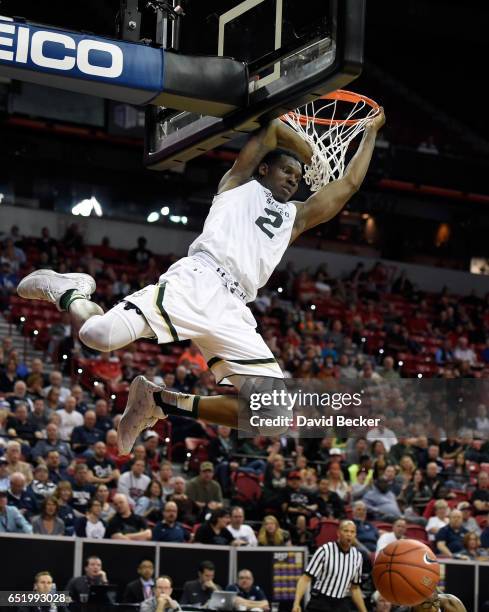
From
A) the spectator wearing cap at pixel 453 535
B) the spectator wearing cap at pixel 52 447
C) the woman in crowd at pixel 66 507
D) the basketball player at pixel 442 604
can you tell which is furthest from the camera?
the spectator wearing cap at pixel 453 535

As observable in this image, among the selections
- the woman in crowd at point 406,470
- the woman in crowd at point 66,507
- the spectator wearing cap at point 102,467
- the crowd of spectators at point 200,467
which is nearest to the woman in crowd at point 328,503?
the crowd of spectators at point 200,467

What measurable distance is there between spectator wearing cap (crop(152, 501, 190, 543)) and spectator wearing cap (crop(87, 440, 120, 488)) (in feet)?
3.61

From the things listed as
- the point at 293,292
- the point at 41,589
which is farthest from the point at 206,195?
the point at 41,589

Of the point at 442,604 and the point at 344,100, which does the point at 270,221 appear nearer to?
the point at 344,100

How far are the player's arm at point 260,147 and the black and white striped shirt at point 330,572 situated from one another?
6901 mm

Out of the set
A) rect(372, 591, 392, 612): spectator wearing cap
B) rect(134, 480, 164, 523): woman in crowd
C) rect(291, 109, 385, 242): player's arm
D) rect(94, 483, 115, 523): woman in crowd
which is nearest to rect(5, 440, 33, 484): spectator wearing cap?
rect(94, 483, 115, 523): woman in crowd

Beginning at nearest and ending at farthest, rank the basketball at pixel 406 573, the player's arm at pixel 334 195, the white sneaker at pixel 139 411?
the white sneaker at pixel 139 411, the player's arm at pixel 334 195, the basketball at pixel 406 573

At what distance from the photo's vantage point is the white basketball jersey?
740 cm

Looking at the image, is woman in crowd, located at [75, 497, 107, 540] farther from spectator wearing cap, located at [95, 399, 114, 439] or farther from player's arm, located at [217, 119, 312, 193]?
player's arm, located at [217, 119, 312, 193]

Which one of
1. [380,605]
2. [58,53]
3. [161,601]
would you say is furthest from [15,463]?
[58,53]

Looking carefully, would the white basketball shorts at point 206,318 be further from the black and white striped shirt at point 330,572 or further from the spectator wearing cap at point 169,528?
the spectator wearing cap at point 169,528

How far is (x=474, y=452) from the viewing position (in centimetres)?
1845

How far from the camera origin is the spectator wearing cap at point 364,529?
592 inches

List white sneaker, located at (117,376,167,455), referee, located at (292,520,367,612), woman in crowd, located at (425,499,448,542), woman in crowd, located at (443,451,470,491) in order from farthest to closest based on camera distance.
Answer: woman in crowd, located at (443,451,470,491) < woman in crowd, located at (425,499,448,542) < referee, located at (292,520,367,612) < white sneaker, located at (117,376,167,455)
